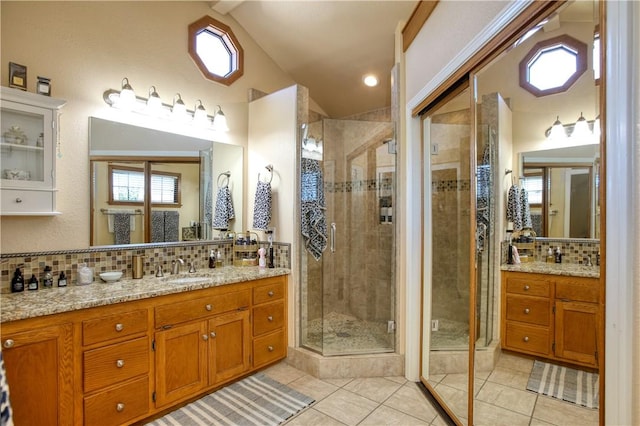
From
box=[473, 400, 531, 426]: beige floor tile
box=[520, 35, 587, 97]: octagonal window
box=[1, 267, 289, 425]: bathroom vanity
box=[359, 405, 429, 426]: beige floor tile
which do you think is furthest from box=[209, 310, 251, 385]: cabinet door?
box=[520, 35, 587, 97]: octagonal window

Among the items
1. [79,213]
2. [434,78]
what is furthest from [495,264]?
[79,213]

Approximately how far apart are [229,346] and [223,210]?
126cm

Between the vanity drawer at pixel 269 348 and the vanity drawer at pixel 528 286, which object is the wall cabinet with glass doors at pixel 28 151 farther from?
the vanity drawer at pixel 528 286

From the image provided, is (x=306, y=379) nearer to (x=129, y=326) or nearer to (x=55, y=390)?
(x=129, y=326)

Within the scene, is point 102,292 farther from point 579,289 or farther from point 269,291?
point 579,289

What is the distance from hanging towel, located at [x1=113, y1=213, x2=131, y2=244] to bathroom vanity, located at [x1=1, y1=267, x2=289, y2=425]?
0.33 m

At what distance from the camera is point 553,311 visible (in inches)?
51.1

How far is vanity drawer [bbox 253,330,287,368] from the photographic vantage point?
270cm

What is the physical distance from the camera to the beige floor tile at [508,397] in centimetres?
140

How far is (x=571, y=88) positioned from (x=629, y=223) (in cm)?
53

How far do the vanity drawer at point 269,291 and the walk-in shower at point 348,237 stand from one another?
8.2 inches

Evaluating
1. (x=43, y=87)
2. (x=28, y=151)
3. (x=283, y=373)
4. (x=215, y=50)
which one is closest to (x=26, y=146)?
(x=28, y=151)

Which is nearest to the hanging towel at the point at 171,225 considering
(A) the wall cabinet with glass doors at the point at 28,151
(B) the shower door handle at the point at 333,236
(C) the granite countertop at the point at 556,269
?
(A) the wall cabinet with glass doors at the point at 28,151

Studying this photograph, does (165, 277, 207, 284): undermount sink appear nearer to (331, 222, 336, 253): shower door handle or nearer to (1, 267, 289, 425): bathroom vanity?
(1, 267, 289, 425): bathroom vanity
